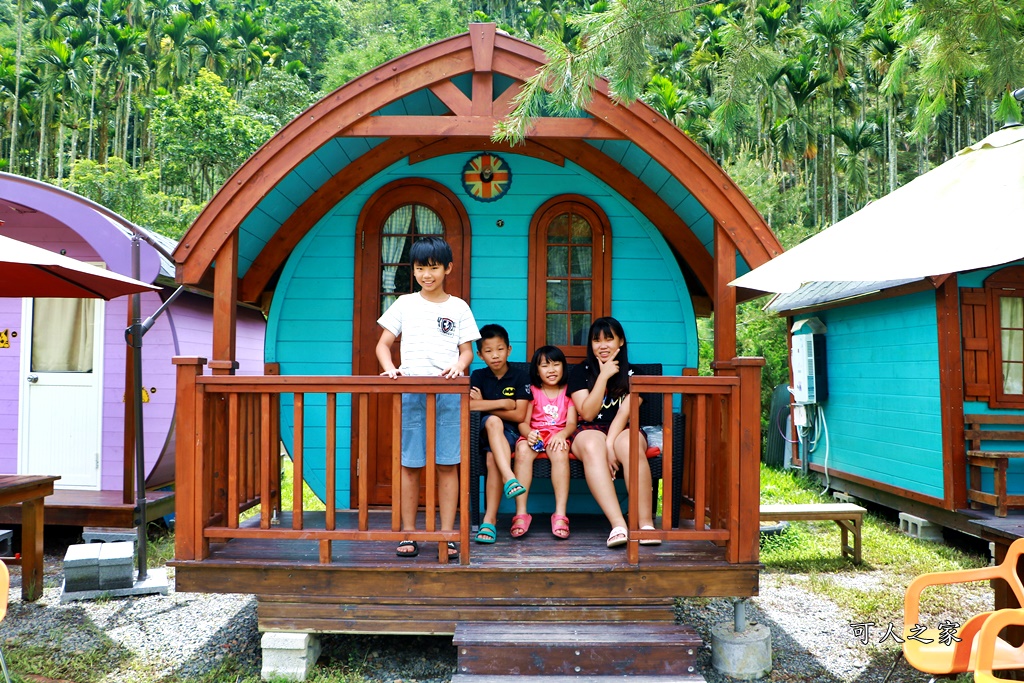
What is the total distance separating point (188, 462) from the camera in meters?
3.85

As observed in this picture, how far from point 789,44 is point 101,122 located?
2769cm

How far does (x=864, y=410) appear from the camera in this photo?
8.97 m

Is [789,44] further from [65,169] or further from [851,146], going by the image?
[65,169]

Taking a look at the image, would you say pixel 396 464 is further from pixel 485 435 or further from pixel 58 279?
pixel 58 279

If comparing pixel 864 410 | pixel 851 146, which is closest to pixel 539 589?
pixel 864 410

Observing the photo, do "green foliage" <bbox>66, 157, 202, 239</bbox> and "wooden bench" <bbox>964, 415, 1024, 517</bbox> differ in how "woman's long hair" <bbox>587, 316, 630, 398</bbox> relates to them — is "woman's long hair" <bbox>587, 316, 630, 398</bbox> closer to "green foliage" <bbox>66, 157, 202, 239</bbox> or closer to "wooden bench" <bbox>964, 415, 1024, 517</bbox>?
"wooden bench" <bbox>964, 415, 1024, 517</bbox>

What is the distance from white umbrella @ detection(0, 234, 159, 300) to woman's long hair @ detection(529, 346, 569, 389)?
7.88ft

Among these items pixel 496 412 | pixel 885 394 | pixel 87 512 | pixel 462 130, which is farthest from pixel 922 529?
pixel 87 512

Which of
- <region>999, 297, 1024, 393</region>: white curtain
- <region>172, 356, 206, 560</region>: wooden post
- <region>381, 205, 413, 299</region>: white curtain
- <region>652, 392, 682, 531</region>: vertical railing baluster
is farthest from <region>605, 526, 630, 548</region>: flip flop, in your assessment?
<region>999, 297, 1024, 393</region>: white curtain

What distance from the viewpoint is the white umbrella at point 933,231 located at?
2838mm

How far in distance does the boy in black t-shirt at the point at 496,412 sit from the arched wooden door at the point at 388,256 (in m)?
0.68

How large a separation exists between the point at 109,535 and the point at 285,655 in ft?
11.2

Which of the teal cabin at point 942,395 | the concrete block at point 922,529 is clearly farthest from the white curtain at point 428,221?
the concrete block at point 922,529

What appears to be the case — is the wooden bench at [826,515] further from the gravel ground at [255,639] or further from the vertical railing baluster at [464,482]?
the vertical railing baluster at [464,482]
